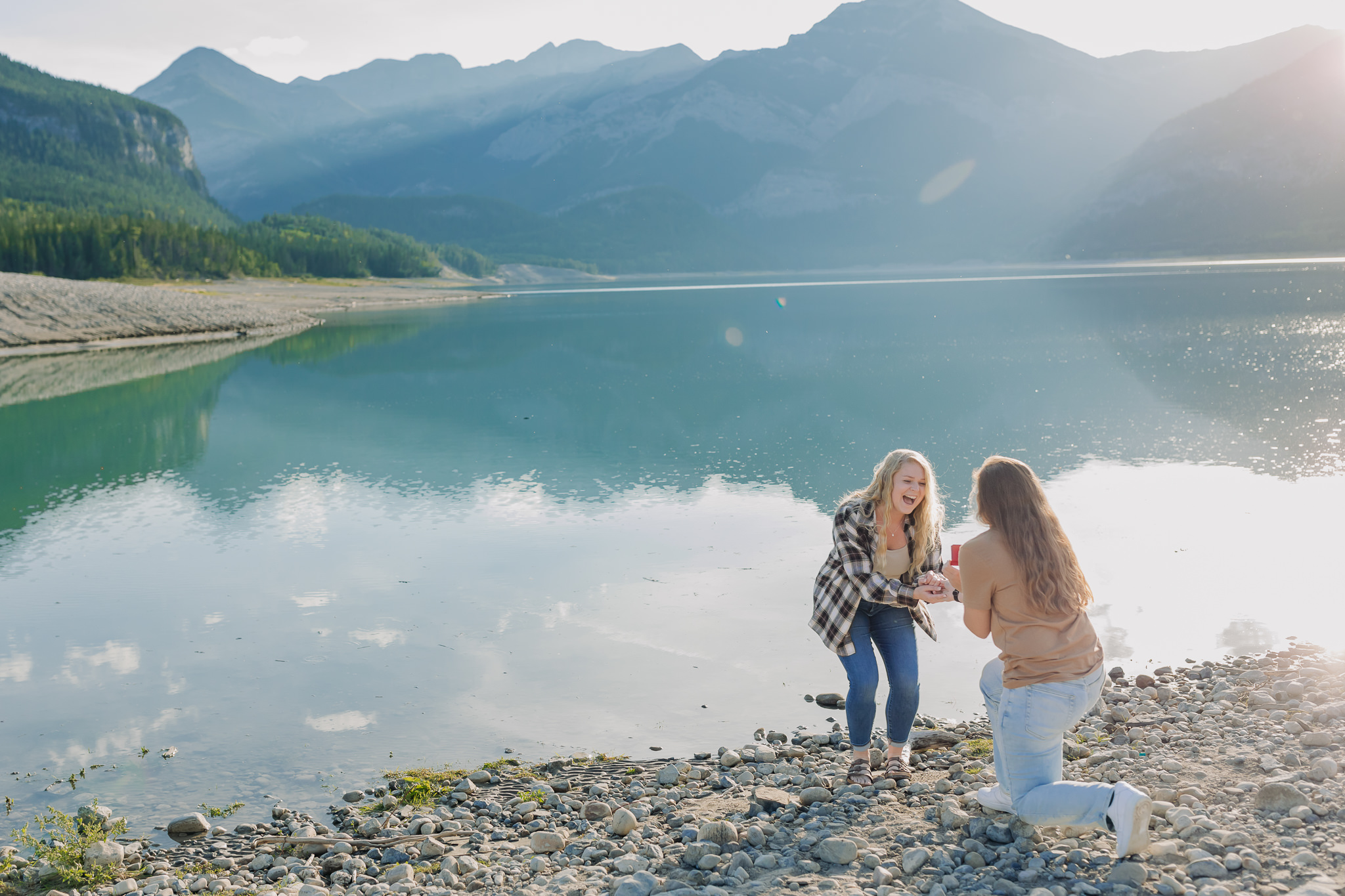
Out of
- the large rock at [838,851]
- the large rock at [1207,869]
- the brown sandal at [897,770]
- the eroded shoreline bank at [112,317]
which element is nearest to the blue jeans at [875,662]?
the brown sandal at [897,770]

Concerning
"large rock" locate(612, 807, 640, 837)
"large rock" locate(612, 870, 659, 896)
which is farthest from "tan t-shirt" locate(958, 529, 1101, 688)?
"large rock" locate(612, 807, 640, 837)

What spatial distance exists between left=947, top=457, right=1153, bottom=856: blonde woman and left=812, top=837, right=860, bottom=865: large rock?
35.1 inches

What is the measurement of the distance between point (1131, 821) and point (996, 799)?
0.85 meters

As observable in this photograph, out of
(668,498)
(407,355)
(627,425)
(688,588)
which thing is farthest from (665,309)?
(688,588)

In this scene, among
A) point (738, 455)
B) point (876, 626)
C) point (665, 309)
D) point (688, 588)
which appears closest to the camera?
point (876, 626)

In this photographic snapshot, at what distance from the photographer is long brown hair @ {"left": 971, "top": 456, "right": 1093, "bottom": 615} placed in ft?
15.9

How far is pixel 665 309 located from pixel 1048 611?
75.4 m

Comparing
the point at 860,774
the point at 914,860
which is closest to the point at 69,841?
the point at 860,774

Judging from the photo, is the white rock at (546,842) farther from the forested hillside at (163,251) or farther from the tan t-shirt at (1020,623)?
the forested hillside at (163,251)

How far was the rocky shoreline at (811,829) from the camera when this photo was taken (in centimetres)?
479

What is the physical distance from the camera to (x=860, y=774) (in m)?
6.17

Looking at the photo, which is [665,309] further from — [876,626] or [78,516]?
[876,626]

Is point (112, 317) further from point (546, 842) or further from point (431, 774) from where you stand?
point (546, 842)

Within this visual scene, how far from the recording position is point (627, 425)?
78.5 feet
